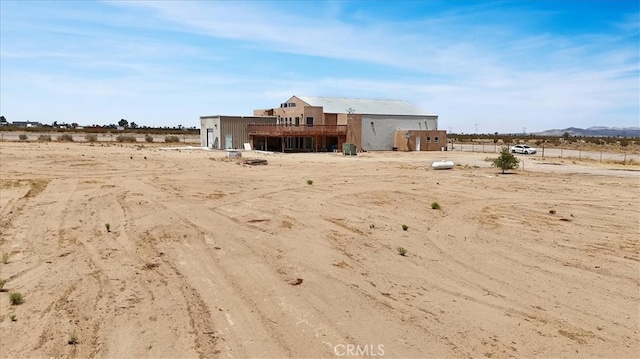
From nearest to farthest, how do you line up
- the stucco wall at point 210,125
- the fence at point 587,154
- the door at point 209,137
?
1. the fence at point 587,154
2. the stucco wall at point 210,125
3. the door at point 209,137

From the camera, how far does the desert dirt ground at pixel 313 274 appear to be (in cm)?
709

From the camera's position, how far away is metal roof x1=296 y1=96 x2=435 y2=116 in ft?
180

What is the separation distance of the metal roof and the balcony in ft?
13.7

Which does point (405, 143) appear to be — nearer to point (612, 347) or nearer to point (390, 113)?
point (390, 113)

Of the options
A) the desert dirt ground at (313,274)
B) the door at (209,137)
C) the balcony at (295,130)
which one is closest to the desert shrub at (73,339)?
the desert dirt ground at (313,274)

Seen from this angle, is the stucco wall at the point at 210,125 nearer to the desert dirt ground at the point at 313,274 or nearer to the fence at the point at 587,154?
the fence at the point at 587,154

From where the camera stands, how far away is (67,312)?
801cm

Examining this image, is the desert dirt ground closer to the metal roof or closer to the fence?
the fence

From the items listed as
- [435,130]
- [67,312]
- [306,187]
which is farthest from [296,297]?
[435,130]

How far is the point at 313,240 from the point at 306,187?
9.37m

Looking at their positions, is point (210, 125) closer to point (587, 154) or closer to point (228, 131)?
point (228, 131)

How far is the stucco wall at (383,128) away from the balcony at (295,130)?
298cm

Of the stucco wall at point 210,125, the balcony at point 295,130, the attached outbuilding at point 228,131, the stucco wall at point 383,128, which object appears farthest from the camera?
the stucco wall at point 383,128

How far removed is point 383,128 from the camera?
176ft
